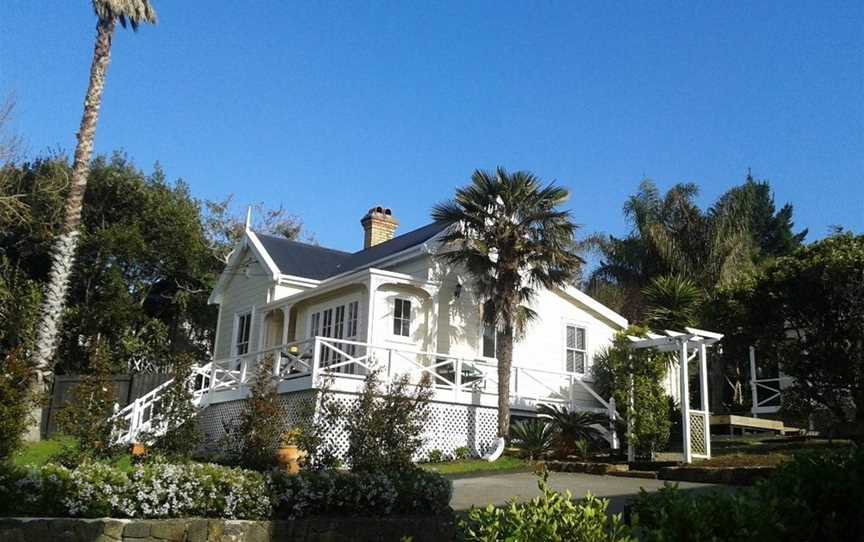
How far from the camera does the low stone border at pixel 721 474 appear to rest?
1391 cm

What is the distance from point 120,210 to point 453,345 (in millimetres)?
16951

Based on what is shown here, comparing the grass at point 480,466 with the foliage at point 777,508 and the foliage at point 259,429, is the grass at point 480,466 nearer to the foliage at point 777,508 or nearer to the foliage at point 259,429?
the foliage at point 259,429

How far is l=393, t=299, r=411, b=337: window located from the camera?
21.2 metres

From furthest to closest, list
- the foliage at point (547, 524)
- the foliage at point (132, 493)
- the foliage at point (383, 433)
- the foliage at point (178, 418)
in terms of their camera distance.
A: the foliage at point (178, 418) < the foliage at point (383, 433) < the foliage at point (132, 493) < the foliage at point (547, 524)

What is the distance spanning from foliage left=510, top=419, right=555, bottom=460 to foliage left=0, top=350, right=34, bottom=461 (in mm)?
10382

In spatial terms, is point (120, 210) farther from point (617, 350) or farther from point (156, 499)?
point (156, 499)

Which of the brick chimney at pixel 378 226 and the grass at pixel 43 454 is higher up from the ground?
the brick chimney at pixel 378 226

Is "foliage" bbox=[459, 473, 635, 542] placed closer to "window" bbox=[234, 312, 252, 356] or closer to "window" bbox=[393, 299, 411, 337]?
"window" bbox=[393, 299, 411, 337]

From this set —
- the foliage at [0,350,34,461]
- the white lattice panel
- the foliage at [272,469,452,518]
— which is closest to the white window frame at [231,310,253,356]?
the white lattice panel

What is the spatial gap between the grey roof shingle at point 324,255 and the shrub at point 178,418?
37.9ft

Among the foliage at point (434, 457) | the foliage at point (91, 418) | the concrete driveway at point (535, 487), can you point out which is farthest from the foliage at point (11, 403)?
the foliage at point (434, 457)

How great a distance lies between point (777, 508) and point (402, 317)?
51.7ft

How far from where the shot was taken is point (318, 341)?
17.8 m

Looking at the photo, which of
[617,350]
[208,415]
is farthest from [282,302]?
[617,350]
